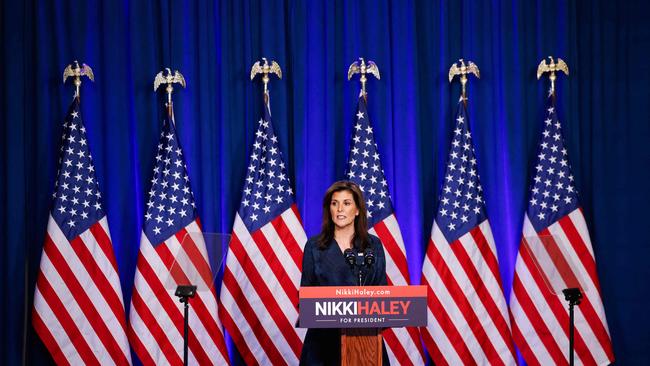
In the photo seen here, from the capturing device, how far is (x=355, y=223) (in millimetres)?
4359

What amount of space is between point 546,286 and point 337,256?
→ 2.04m

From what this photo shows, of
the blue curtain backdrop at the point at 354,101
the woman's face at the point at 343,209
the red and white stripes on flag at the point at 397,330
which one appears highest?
the blue curtain backdrop at the point at 354,101

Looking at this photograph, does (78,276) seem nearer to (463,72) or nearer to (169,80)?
(169,80)

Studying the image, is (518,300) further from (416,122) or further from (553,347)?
(416,122)

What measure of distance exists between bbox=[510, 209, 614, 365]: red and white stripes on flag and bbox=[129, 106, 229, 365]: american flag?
7.60ft

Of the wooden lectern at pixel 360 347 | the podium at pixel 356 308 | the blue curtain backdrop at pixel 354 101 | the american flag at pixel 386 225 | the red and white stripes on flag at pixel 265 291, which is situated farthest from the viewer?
the blue curtain backdrop at pixel 354 101

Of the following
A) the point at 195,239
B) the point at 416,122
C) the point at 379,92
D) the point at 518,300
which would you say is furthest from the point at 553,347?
the point at 195,239

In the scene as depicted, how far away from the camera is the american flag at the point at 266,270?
5.28 m

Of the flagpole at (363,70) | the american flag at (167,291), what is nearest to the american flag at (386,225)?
the flagpole at (363,70)

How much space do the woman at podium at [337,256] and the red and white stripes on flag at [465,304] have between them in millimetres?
1270

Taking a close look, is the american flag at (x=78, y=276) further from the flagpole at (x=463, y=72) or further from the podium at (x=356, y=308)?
the flagpole at (x=463, y=72)

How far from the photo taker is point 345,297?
3.44 m

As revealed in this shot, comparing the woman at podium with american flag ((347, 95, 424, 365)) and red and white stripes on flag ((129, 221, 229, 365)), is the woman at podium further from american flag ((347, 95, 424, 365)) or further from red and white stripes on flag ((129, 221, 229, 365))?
red and white stripes on flag ((129, 221, 229, 365))

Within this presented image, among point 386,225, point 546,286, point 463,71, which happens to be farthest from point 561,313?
point 463,71
